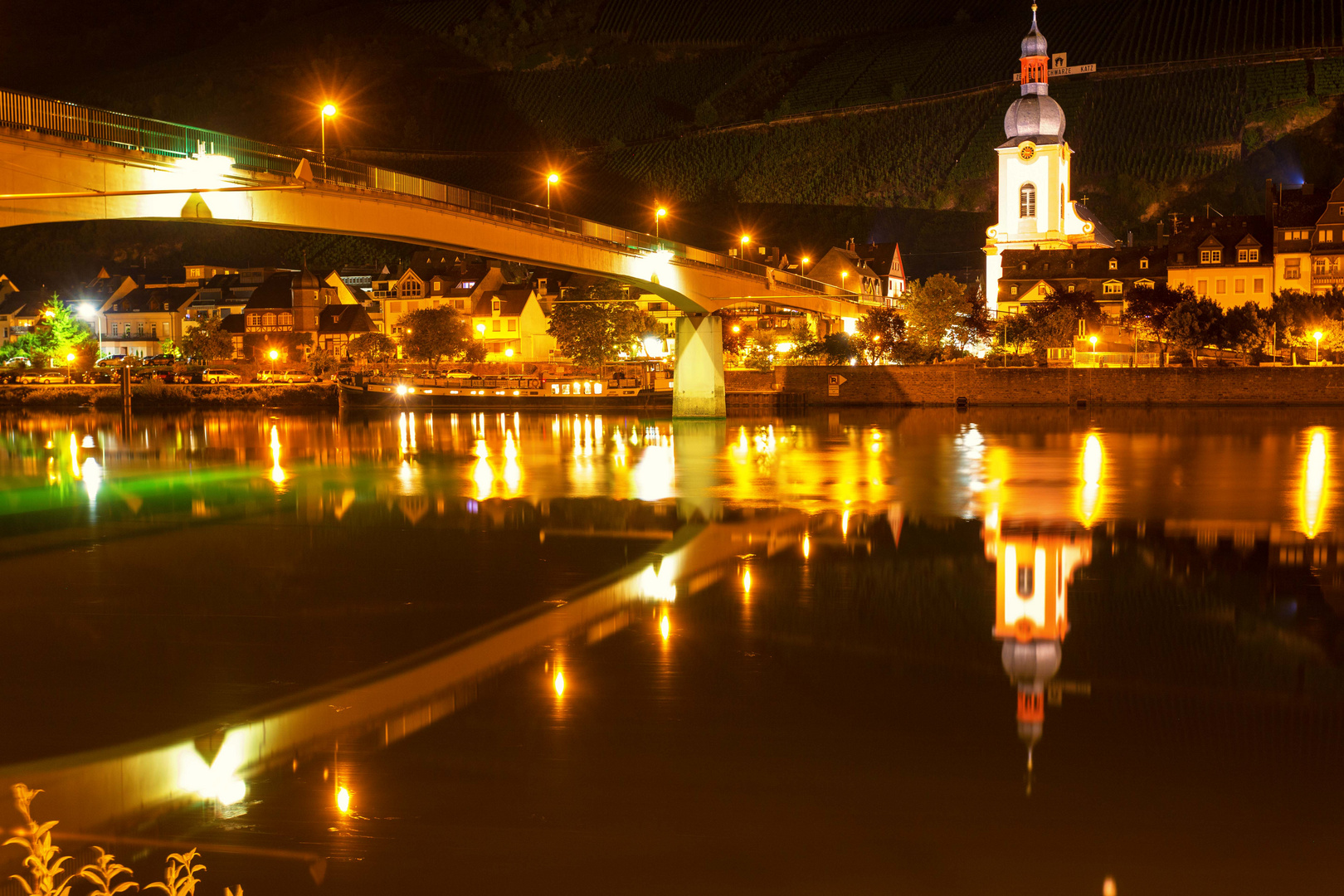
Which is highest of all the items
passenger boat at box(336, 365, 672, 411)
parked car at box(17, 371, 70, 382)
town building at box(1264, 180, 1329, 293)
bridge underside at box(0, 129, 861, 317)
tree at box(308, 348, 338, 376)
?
town building at box(1264, 180, 1329, 293)

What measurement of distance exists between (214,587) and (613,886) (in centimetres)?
1211

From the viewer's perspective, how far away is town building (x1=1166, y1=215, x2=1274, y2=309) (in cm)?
8300

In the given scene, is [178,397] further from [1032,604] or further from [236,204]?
[1032,604]

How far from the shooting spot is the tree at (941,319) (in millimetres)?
83625

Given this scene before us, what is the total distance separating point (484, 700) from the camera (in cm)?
1260

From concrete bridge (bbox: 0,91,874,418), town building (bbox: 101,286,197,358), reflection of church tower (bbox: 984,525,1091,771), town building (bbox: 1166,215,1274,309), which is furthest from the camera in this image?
town building (bbox: 101,286,197,358)

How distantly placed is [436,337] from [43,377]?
2911 cm

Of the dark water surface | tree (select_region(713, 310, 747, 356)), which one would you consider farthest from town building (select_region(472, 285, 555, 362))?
the dark water surface

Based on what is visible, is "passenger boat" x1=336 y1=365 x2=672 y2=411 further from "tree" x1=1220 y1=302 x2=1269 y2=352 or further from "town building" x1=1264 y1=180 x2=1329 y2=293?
"town building" x1=1264 y1=180 x2=1329 y2=293

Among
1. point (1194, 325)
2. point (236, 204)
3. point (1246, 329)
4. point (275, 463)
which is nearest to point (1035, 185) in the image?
point (1194, 325)

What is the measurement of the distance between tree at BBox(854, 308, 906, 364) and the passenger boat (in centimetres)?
1272

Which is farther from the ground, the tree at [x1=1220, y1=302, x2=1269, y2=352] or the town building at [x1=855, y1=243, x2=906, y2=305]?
the town building at [x1=855, y1=243, x2=906, y2=305]

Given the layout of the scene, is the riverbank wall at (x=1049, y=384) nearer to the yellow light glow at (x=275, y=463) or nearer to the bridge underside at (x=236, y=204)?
the bridge underside at (x=236, y=204)

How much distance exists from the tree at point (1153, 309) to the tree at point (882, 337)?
45.6 ft
